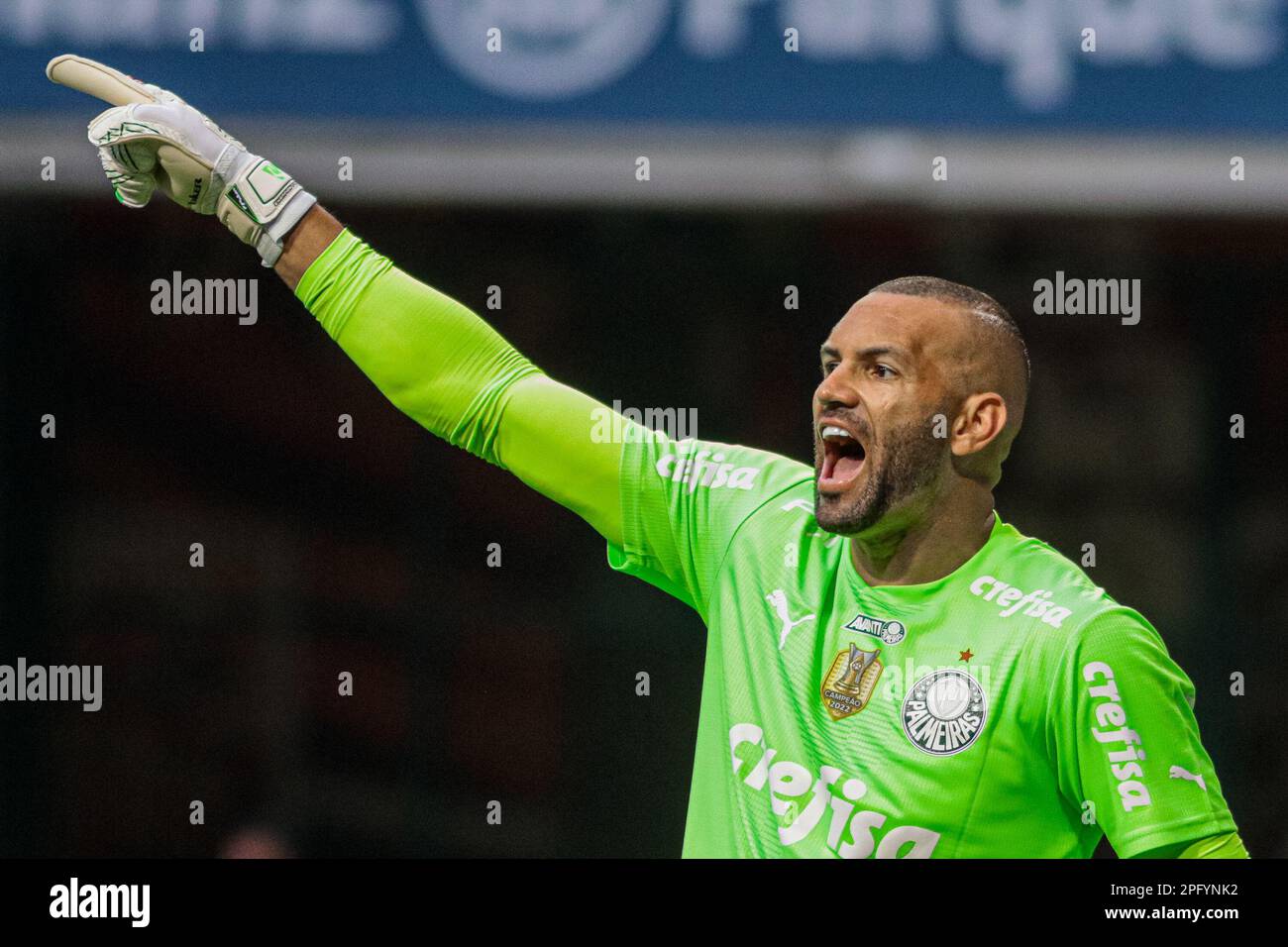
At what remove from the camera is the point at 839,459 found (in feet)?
12.8

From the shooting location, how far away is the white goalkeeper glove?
13.1ft

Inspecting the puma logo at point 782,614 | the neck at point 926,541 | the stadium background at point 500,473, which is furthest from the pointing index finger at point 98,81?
the stadium background at point 500,473

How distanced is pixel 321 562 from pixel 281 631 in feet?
1.09

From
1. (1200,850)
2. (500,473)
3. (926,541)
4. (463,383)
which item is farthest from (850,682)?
(500,473)

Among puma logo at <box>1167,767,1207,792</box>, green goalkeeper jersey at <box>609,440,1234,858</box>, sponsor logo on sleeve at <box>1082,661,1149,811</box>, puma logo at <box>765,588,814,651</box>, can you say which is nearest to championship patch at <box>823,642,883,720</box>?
green goalkeeper jersey at <box>609,440,1234,858</box>

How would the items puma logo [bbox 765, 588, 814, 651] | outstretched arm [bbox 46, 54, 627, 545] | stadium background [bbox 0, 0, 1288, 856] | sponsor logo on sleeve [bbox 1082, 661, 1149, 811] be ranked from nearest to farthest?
sponsor logo on sleeve [bbox 1082, 661, 1149, 811], puma logo [bbox 765, 588, 814, 651], outstretched arm [bbox 46, 54, 627, 545], stadium background [bbox 0, 0, 1288, 856]

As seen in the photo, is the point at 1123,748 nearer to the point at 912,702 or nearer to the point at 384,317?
the point at 912,702

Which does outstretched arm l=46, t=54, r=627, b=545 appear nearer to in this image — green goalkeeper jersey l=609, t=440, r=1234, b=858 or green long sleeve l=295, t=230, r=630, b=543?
green long sleeve l=295, t=230, r=630, b=543

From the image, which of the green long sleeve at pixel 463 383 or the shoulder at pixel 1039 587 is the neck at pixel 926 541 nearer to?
the shoulder at pixel 1039 587

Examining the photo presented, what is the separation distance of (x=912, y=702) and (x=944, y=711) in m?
0.07

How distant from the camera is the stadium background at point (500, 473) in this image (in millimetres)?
7281

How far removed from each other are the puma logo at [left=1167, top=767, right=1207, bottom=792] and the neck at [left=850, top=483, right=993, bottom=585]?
0.62m

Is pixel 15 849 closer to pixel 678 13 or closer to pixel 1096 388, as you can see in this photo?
pixel 678 13
